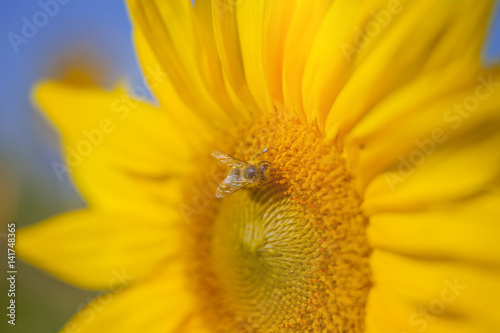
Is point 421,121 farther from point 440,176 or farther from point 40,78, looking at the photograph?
point 40,78

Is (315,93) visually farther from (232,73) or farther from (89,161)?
(89,161)

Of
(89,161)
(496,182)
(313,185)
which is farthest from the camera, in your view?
(89,161)

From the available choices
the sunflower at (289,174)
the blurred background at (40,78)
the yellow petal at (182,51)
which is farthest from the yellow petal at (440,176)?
the blurred background at (40,78)

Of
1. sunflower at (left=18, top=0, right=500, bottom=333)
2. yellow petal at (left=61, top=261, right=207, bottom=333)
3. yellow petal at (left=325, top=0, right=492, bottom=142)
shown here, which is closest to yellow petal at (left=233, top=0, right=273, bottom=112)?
sunflower at (left=18, top=0, right=500, bottom=333)

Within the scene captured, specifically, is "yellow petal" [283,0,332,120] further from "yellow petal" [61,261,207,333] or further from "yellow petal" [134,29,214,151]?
"yellow petal" [61,261,207,333]

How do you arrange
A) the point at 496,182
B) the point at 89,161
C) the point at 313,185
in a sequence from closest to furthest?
the point at 496,182
the point at 313,185
the point at 89,161

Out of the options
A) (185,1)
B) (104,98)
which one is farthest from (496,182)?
(104,98)

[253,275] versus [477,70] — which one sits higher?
[477,70]
